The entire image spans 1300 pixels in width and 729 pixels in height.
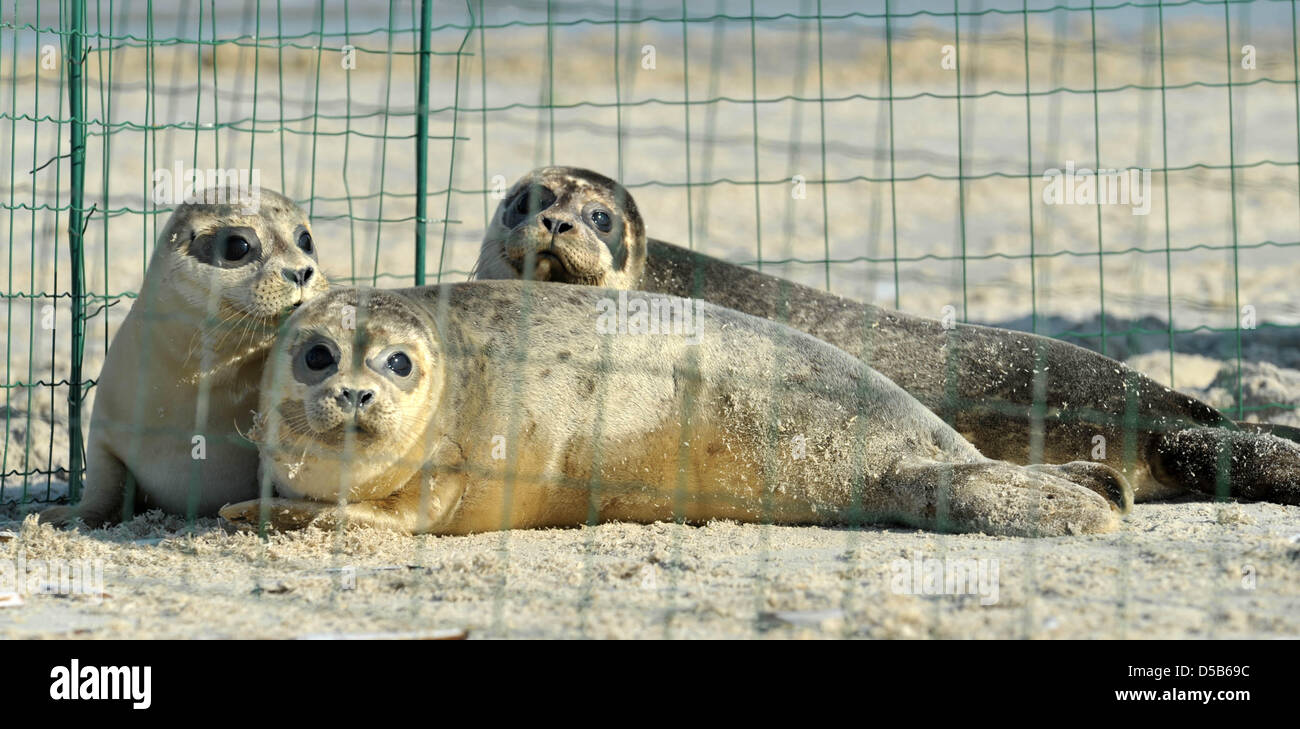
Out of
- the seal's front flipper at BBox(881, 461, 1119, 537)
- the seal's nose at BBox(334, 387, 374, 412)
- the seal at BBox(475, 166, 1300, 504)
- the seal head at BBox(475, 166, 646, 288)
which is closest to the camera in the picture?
the seal's nose at BBox(334, 387, 374, 412)

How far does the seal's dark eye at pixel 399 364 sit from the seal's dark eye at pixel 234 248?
1.91ft

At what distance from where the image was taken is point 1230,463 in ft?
15.3

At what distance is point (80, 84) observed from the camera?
522cm

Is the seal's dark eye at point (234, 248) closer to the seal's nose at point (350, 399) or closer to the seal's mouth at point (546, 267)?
the seal's nose at point (350, 399)

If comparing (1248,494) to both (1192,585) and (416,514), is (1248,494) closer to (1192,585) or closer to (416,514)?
(1192,585)

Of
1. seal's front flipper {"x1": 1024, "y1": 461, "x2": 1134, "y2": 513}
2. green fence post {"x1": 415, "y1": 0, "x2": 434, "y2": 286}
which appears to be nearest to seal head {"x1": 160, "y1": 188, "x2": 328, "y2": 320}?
green fence post {"x1": 415, "y1": 0, "x2": 434, "y2": 286}

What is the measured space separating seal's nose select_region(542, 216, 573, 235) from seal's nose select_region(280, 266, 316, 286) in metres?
1.36

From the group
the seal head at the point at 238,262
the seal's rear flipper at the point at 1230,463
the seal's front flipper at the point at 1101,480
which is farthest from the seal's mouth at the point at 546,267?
the seal's rear flipper at the point at 1230,463

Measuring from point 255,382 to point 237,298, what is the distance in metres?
0.32

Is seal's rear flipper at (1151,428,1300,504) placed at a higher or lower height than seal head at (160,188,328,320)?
lower

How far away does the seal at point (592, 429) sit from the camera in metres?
3.93

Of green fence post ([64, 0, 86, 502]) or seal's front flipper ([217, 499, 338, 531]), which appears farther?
green fence post ([64, 0, 86, 502])

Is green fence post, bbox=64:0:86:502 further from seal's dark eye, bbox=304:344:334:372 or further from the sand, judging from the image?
seal's dark eye, bbox=304:344:334:372

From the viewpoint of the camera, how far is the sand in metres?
3.13
